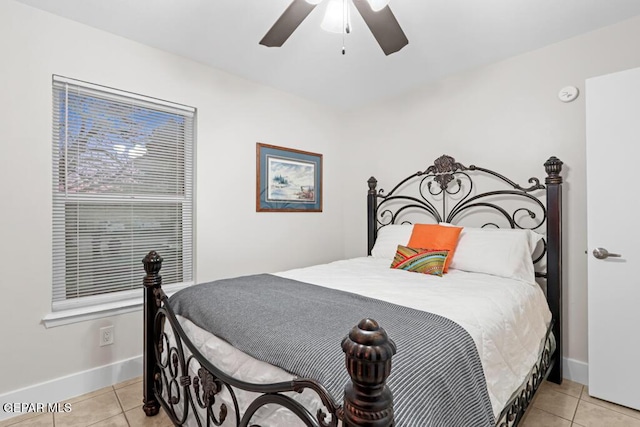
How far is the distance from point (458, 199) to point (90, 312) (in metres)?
2.94

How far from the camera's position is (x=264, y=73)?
2865mm

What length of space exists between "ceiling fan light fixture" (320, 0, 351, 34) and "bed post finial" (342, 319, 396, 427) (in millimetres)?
1592

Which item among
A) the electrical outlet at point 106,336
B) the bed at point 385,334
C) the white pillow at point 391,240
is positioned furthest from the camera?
the white pillow at point 391,240

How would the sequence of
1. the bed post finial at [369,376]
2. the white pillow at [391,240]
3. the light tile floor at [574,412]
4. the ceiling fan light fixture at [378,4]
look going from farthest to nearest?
1. the white pillow at [391,240]
2. the light tile floor at [574,412]
3. the ceiling fan light fixture at [378,4]
4. the bed post finial at [369,376]

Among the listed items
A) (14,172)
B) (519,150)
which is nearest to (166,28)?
(14,172)

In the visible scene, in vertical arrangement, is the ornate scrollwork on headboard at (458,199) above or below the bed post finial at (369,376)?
above

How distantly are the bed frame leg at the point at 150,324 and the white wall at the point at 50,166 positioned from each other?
599mm

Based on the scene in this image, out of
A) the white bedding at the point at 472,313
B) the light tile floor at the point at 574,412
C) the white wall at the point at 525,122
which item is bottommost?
the light tile floor at the point at 574,412

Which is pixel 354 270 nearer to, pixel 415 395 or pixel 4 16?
pixel 415 395

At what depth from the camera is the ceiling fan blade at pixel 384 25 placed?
155 cm

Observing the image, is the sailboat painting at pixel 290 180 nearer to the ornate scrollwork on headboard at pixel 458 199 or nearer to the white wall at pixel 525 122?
the ornate scrollwork on headboard at pixel 458 199

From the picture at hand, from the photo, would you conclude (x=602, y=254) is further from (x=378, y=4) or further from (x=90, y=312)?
(x=90, y=312)

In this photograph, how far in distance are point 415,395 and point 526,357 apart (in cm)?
Answer: 109

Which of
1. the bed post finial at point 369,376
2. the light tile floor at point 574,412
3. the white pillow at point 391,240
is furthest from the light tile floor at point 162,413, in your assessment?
the bed post finial at point 369,376
